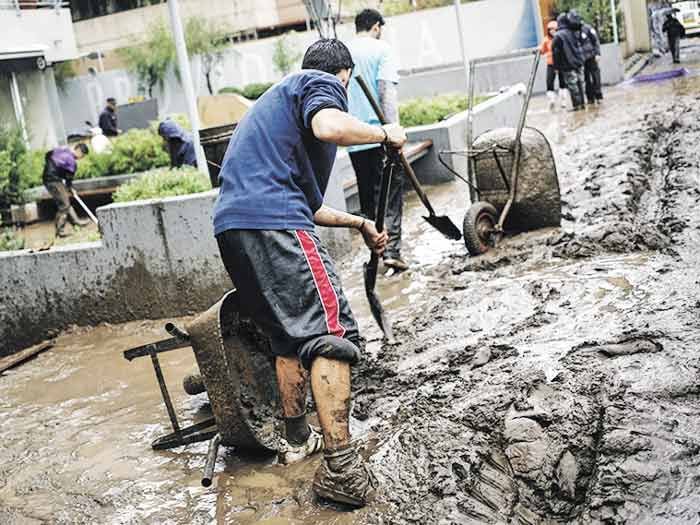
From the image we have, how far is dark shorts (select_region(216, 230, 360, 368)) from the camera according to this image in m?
3.82

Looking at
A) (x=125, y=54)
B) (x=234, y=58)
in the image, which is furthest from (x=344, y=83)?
(x=125, y=54)

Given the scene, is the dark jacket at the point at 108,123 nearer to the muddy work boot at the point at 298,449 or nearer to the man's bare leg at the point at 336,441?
the muddy work boot at the point at 298,449

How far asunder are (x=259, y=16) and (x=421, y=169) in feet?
90.9

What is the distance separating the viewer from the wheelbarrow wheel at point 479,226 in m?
7.39

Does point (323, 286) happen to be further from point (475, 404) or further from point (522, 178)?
point (522, 178)

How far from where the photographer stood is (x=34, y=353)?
7.45 metres

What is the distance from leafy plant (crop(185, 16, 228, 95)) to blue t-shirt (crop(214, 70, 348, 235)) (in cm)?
2905

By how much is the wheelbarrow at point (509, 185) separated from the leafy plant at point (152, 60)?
26.8 metres

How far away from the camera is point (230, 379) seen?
13.8 feet

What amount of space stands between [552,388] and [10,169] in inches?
474

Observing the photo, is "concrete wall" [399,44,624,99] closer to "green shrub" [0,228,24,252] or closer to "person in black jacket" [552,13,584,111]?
"person in black jacket" [552,13,584,111]

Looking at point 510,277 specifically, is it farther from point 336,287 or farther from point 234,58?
point 234,58

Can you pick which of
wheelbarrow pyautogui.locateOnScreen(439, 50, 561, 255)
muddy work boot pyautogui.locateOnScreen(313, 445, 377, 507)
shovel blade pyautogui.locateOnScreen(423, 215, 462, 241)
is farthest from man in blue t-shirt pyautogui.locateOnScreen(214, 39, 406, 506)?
wheelbarrow pyautogui.locateOnScreen(439, 50, 561, 255)

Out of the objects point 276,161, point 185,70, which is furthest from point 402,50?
point 276,161
